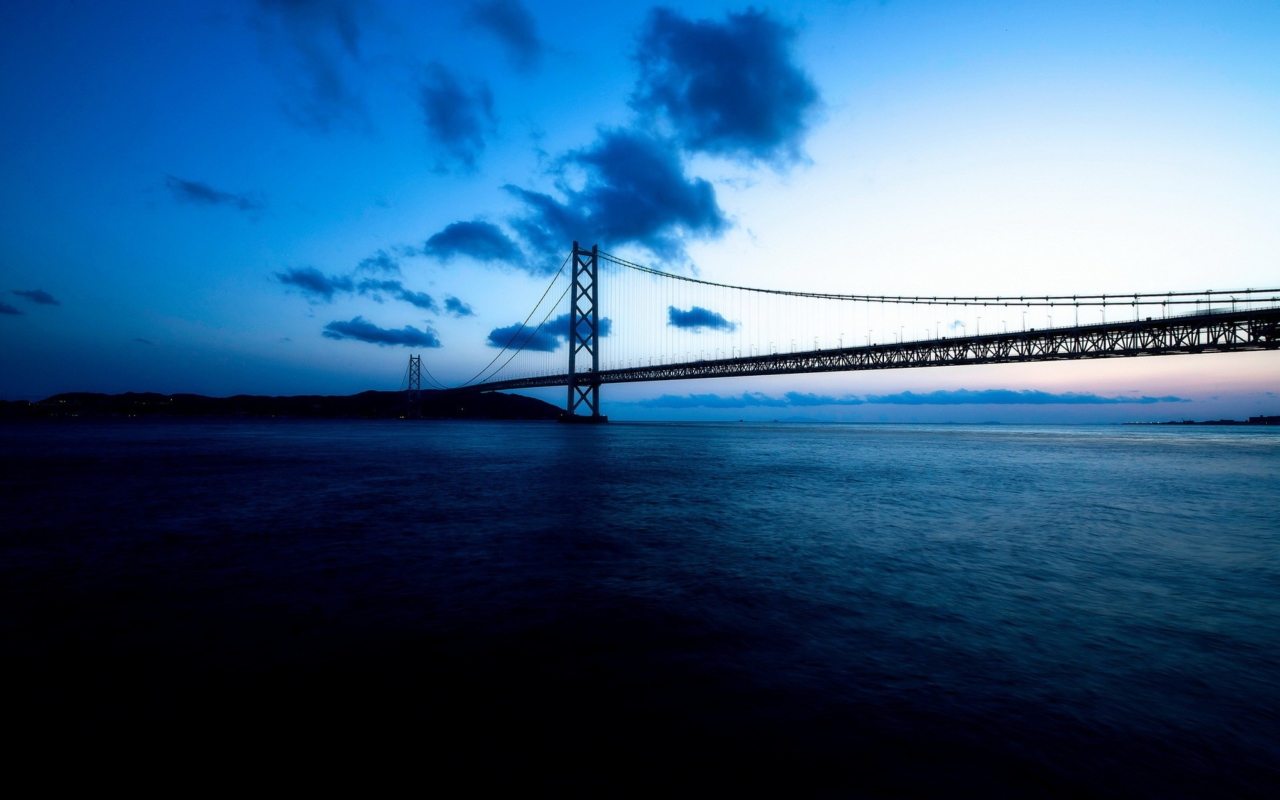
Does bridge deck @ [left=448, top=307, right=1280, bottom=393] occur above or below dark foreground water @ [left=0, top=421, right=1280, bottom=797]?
above

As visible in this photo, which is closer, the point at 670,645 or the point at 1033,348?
the point at 670,645

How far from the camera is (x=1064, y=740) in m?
2.95

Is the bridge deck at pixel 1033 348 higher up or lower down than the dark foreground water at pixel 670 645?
higher up

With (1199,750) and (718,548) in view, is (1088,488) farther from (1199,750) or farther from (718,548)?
(1199,750)

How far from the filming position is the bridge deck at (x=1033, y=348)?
3422cm

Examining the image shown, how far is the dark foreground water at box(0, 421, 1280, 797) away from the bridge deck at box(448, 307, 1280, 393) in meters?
37.5

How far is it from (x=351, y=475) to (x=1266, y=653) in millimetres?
18422

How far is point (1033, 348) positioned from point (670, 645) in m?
50.7

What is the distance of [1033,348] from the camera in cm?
4334

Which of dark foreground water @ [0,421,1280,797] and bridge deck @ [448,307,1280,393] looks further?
bridge deck @ [448,307,1280,393]

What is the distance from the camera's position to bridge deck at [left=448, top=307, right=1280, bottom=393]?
112ft

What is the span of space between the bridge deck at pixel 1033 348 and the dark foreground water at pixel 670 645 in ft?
123

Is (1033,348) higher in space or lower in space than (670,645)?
higher

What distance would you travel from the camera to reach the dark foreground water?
9.17ft
